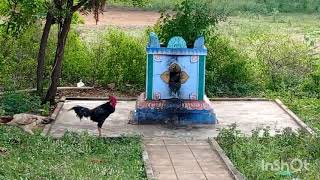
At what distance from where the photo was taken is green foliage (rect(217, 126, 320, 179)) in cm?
754

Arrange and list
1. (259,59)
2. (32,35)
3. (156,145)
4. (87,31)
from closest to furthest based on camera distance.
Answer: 1. (156,145)
2. (32,35)
3. (259,59)
4. (87,31)

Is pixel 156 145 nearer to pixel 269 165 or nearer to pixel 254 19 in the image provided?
pixel 269 165

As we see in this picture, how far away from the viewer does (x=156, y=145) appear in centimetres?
923

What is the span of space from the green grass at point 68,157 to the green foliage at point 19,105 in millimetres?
1653

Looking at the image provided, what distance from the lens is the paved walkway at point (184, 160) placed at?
761 centimetres

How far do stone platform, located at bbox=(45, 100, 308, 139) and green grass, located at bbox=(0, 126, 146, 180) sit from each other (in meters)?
0.80

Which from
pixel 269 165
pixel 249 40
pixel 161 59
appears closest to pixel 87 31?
pixel 249 40

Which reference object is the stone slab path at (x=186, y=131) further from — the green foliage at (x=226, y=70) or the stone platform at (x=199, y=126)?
the green foliage at (x=226, y=70)

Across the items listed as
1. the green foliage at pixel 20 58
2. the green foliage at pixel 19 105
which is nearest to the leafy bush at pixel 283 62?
the green foliage at pixel 20 58

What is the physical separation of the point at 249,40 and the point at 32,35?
195 inches

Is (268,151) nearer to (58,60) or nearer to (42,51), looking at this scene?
(58,60)

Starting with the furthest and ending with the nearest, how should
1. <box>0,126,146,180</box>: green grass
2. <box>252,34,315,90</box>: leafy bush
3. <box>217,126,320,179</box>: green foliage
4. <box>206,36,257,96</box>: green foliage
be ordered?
<box>252,34,315,90</box>: leafy bush → <box>206,36,257,96</box>: green foliage → <box>217,126,320,179</box>: green foliage → <box>0,126,146,180</box>: green grass

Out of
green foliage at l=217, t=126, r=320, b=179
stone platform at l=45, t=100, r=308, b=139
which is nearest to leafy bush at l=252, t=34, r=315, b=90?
stone platform at l=45, t=100, r=308, b=139

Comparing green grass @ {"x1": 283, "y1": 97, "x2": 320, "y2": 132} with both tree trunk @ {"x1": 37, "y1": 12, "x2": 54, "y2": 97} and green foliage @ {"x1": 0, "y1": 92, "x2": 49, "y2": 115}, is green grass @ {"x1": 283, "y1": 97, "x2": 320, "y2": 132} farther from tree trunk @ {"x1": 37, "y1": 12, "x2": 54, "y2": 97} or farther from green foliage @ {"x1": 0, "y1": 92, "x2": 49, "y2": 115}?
tree trunk @ {"x1": 37, "y1": 12, "x2": 54, "y2": 97}
